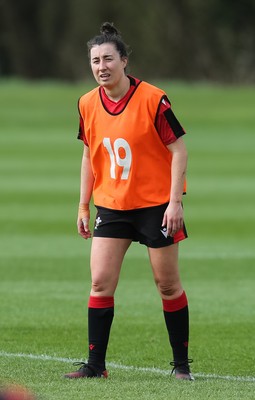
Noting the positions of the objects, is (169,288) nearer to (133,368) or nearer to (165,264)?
(165,264)

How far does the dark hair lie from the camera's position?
28.0 ft

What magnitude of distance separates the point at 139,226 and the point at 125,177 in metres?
0.32

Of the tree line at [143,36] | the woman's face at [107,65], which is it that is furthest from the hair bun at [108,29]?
the tree line at [143,36]

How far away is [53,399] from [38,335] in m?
3.12

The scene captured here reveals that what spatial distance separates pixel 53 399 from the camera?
760 cm

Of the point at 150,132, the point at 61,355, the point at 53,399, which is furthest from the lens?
the point at 61,355

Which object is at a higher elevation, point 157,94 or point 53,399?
point 157,94

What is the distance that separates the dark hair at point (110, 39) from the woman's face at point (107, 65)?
3 centimetres

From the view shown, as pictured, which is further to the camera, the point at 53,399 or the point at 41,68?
the point at 41,68

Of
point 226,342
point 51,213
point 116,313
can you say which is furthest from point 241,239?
point 226,342

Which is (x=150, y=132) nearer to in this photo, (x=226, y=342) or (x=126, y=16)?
(x=226, y=342)

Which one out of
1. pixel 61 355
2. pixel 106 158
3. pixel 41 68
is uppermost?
pixel 41 68

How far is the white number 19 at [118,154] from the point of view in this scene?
8453 millimetres

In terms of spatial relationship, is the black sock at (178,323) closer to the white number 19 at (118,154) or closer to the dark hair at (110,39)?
the white number 19 at (118,154)
